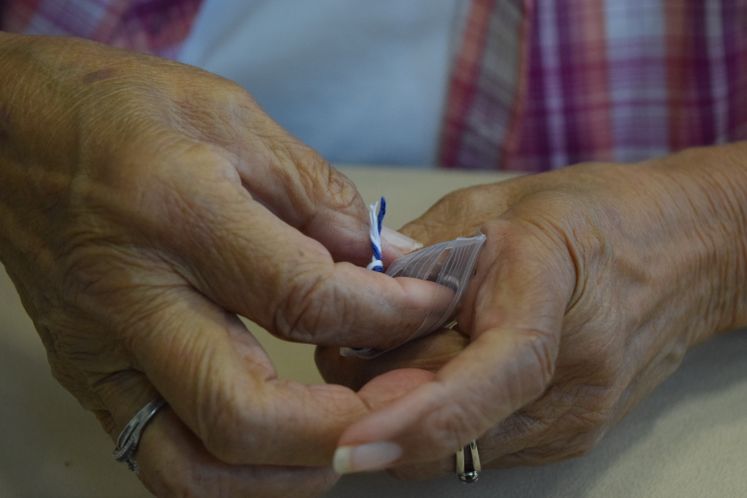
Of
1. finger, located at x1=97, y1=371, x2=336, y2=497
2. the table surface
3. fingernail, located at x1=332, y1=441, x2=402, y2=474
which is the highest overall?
fingernail, located at x1=332, y1=441, x2=402, y2=474

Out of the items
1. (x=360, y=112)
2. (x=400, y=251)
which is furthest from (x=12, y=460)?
(x=360, y=112)

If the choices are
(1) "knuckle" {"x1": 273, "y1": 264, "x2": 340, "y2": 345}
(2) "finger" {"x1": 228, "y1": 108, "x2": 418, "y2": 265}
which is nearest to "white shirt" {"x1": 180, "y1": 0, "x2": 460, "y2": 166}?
(2) "finger" {"x1": 228, "y1": 108, "x2": 418, "y2": 265}

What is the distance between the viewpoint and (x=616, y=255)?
2.50 ft

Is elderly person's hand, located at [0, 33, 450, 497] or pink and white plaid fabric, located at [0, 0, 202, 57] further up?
pink and white plaid fabric, located at [0, 0, 202, 57]

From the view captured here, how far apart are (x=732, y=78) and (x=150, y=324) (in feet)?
2.45

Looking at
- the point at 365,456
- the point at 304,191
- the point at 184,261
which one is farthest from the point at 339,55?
the point at 365,456

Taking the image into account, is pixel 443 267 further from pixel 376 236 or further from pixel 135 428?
pixel 135 428

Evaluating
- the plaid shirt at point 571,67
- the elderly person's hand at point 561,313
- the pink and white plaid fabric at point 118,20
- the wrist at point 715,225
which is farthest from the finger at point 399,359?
the pink and white plaid fabric at point 118,20

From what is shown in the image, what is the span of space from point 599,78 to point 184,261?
0.62 m

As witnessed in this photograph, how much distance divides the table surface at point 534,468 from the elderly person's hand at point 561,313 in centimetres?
3

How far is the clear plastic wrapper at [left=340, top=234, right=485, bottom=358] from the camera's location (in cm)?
70

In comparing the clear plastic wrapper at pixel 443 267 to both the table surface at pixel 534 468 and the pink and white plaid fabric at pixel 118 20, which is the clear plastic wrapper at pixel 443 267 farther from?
the pink and white plaid fabric at pixel 118 20

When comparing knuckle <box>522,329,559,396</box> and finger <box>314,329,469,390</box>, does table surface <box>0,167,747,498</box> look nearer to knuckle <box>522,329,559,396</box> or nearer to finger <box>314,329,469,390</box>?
finger <box>314,329,469,390</box>

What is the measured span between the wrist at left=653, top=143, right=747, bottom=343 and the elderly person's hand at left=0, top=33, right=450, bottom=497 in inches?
12.7
